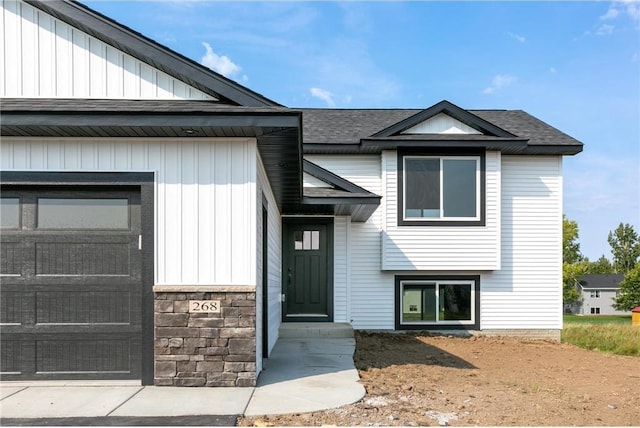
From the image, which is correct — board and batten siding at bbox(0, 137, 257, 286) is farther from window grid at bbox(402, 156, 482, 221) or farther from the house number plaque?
window grid at bbox(402, 156, 482, 221)

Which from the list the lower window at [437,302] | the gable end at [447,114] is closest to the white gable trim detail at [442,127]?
the gable end at [447,114]

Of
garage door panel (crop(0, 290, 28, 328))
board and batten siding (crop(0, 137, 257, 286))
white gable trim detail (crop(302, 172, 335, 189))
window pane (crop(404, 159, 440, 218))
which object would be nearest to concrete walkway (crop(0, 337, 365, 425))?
garage door panel (crop(0, 290, 28, 328))

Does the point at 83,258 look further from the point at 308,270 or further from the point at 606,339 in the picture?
the point at 606,339

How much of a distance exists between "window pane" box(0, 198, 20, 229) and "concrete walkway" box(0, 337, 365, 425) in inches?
69.2

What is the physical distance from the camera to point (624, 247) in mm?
69750

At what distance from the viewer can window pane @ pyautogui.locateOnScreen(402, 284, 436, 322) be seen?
1302cm

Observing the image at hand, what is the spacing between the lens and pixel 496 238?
12656mm

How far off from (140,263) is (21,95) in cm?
237

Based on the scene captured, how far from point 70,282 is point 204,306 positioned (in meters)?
1.55

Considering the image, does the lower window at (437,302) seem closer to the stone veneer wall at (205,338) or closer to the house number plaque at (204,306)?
the stone veneer wall at (205,338)

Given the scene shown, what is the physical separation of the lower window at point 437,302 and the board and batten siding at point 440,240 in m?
0.45

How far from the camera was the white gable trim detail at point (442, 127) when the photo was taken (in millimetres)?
12609

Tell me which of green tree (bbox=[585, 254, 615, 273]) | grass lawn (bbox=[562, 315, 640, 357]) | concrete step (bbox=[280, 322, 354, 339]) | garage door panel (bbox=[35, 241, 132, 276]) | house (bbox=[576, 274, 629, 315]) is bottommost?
house (bbox=[576, 274, 629, 315])

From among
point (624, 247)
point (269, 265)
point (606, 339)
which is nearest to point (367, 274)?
point (269, 265)
